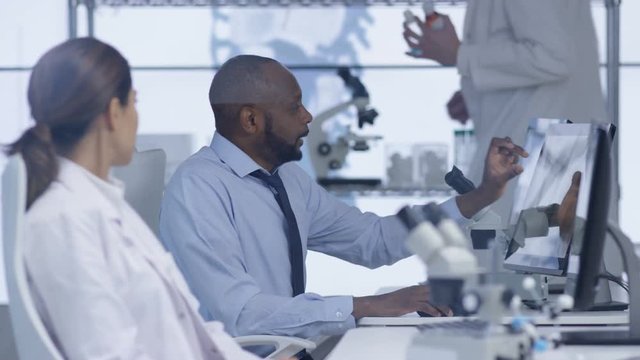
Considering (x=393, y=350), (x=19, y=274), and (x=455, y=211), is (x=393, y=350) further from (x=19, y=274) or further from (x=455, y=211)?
(x=455, y=211)

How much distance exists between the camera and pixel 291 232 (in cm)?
292

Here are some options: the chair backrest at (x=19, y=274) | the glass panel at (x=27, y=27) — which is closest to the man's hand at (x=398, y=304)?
the chair backrest at (x=19, y=274)

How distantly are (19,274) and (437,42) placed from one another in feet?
7.04

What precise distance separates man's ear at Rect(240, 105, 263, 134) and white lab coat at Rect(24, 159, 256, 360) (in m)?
1.00

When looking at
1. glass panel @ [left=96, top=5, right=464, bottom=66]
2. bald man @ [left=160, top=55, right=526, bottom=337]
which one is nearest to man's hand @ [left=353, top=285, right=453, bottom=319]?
bald man @ [left=160, top=55, right=526, bottom=337]

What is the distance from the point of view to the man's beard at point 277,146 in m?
2.95

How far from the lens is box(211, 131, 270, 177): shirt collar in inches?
112

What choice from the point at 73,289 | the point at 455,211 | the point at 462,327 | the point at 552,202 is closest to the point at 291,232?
the point at 455,211

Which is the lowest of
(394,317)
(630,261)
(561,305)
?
(394,317)

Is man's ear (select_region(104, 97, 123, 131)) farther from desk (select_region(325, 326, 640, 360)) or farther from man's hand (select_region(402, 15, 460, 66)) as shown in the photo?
man's hand (select_region(402, 15, 460, 66))

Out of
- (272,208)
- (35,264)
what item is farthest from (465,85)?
(35,264)

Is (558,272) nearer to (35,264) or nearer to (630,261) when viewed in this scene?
(630,261)

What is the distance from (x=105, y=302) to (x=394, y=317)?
2.90ft

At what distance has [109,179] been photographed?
1.87m
